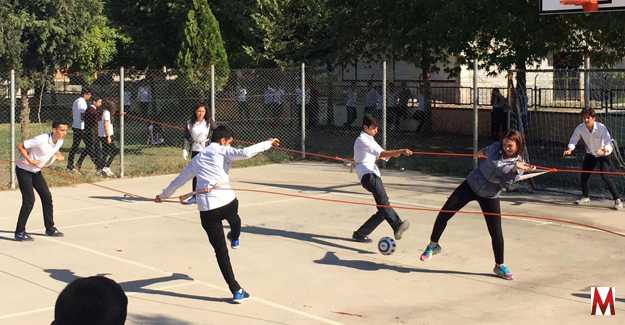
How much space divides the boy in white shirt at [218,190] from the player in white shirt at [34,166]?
10.3ft

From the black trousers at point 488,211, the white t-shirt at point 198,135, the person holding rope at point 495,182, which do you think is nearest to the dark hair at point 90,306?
the person holding rope at point 495,182

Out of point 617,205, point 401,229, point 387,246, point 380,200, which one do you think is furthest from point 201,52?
point 387,246

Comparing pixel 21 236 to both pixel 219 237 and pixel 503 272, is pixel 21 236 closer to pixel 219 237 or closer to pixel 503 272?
pixel 219 237

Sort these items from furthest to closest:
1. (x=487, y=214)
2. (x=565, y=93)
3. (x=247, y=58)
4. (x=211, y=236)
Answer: (x=247, y=58) → (x=565, y=93) → (x=487, y=214) → (x=211, y=236)

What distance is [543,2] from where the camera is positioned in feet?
51.9

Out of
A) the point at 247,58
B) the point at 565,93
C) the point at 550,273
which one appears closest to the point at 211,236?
the point at 550,273

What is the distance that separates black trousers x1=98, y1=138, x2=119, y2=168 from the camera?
1808 cm

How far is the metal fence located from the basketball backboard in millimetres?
1658

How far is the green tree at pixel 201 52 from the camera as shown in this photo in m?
21.4

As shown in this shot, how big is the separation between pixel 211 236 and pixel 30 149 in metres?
4.02

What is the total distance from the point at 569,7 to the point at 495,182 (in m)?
7.06

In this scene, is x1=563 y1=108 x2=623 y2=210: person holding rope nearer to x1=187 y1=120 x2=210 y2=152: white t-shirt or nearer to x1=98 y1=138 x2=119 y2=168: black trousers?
x1=187 y1=120 x2=210 y2=152: white t-shirt

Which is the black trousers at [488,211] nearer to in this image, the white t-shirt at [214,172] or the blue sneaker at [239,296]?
the white t-shirt at [214,172]

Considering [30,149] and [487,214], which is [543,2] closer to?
[487,214]
